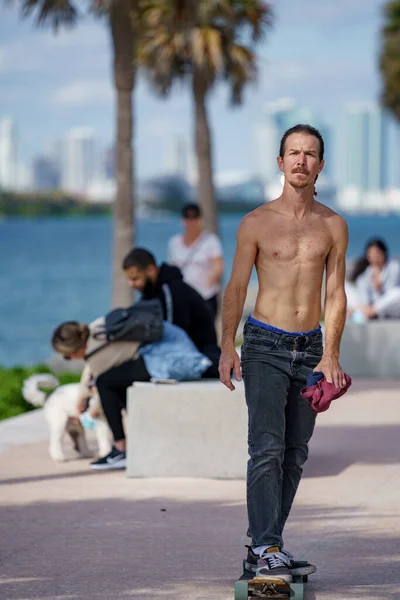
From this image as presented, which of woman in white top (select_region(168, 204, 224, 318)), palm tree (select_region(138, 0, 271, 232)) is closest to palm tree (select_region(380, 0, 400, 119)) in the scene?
palm tree (select_region(138, 0, 271, 232))

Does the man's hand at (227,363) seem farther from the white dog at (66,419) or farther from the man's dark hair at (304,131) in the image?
the white dog at (66,419)

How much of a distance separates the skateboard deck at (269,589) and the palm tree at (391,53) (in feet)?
108

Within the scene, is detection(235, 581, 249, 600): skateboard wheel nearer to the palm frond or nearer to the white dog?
the white dog

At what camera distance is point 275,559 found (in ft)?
17.0

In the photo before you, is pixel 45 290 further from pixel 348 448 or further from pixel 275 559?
pixel 275 559

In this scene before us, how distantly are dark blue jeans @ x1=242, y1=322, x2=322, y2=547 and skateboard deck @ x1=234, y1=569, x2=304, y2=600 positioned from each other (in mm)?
165

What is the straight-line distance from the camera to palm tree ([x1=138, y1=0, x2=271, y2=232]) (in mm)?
20938

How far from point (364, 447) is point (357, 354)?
14.9ft

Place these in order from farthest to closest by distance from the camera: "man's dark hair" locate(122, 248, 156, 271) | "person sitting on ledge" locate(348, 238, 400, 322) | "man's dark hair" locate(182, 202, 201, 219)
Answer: "person sitting on ledge" locate(348, 238, 400, 322), "man's dark hair" locate(182, 202, 201, 219), "man's dark hair" locate(122, 248, 156, 271)

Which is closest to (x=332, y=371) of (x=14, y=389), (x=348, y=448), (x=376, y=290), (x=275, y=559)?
(x=275, y=559)

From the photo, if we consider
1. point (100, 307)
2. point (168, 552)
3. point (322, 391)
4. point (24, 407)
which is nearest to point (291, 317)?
point (322, 391)

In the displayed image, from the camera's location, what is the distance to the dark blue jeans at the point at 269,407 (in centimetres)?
523

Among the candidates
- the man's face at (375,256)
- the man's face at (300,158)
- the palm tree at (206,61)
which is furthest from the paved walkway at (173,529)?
the palm tree at (206,61)

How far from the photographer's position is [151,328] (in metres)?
8.23
